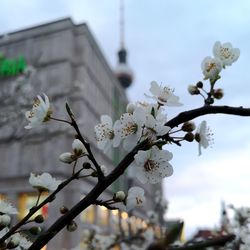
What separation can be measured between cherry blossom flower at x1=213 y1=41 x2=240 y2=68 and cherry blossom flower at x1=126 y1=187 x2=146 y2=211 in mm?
587

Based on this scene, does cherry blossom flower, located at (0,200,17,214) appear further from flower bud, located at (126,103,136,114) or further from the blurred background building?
the blurred background building

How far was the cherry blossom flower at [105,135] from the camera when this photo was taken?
1344mm

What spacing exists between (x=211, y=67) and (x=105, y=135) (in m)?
0.44

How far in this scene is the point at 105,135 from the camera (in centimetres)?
137

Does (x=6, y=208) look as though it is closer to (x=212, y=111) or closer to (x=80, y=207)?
(x=80, y=207)

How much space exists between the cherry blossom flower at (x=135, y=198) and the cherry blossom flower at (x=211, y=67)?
467 millimetres

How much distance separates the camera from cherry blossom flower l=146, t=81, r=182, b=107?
4.31 ft

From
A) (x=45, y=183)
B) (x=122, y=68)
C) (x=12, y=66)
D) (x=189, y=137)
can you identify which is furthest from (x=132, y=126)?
(x=122, y=68)

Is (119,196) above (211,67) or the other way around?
the other way around

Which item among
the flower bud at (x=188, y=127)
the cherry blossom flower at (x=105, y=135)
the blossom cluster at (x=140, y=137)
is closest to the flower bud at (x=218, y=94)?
the blossom cluster at (x=140, y=137)

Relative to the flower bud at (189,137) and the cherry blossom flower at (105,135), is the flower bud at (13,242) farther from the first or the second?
the flower bud at (189,137)

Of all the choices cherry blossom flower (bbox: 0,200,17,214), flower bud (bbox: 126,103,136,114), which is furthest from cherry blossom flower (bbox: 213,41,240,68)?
cherry blossom flower (bbox: 0,200,17,214)

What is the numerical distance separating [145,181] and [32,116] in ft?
1.48

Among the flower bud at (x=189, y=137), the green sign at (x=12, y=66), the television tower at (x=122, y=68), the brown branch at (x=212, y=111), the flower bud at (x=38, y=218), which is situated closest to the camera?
the brown branch at (x=212, y=111)
